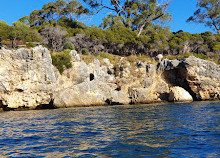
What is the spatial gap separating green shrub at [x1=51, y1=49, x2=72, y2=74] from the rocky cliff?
73 cm

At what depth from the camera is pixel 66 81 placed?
34.3 meters

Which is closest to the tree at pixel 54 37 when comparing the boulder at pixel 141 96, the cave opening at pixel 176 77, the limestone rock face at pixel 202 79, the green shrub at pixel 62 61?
the green shrub at pixel 62 61

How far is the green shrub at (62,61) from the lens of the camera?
33.8 m

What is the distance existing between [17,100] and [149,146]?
2276 cm

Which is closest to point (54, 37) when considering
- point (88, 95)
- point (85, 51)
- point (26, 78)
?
point (85, 51)

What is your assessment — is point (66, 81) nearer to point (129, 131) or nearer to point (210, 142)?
point (129, 131)

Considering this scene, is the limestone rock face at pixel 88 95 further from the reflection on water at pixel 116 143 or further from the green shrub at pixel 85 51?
the reflection on water at pixel 116 143

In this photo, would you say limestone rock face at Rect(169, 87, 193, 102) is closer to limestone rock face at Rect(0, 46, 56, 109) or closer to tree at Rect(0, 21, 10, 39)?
limestone rock face at Rect(0, 46, 56, 109)

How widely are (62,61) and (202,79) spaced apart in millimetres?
23664

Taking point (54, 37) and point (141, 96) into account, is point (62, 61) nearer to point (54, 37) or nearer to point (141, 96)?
point (54, 37)

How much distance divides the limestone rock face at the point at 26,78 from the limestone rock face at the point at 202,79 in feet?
74.9

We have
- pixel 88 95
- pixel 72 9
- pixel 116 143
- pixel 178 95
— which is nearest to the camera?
pixel 116 143

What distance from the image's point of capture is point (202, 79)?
37281mm

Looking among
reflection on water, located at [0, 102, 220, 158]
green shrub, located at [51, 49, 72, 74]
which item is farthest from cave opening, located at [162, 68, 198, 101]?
reflection on water, located at [0, 102, 220, 158]
